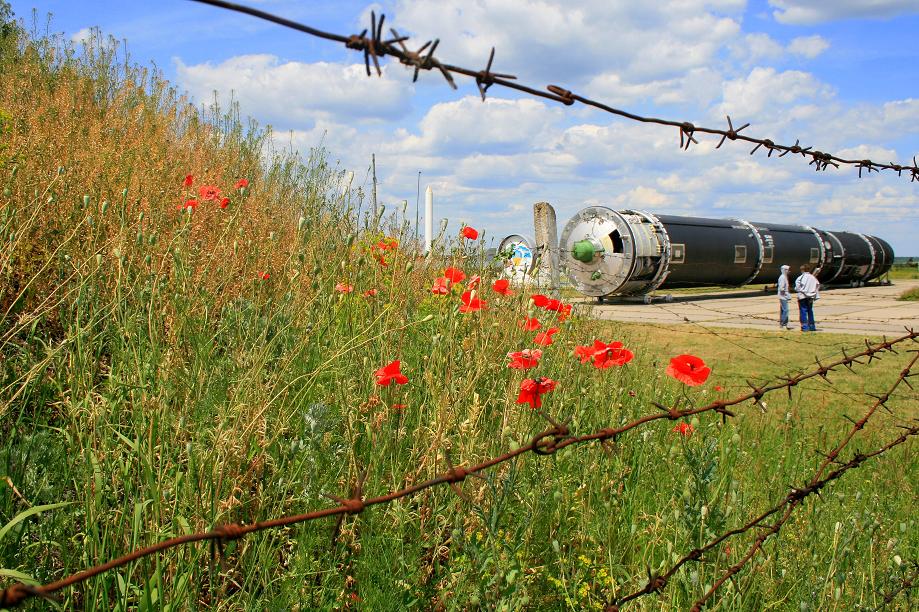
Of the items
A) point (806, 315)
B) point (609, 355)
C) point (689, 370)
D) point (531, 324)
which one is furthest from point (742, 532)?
point (806, 315)

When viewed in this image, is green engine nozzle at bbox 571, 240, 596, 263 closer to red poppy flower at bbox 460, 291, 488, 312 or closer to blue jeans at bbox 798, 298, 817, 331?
blue jeans at bbox 798, 298, 817, 331

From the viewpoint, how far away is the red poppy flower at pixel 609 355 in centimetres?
330

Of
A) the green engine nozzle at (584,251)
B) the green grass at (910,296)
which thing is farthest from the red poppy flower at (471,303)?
the green grass at (910,296)

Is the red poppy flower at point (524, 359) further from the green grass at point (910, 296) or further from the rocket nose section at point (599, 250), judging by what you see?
the green grass at point (910, 296)

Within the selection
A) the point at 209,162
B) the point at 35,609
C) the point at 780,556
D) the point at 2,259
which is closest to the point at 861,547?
the point at 780,556

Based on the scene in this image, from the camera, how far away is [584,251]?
709 inches

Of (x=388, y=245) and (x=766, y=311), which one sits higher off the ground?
(x=388, y=245)

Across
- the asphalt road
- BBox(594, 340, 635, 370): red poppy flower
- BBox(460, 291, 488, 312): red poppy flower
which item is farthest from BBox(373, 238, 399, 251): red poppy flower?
the asphalt road

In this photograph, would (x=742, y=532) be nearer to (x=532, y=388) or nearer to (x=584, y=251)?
(x=532, y=388)

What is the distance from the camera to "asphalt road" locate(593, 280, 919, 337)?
550 inches

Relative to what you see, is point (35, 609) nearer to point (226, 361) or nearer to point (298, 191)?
point (226, 361)

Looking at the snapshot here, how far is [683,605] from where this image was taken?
2.49 meters

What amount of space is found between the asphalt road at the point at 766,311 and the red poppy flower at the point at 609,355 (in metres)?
7.93

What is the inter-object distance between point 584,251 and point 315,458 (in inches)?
631
